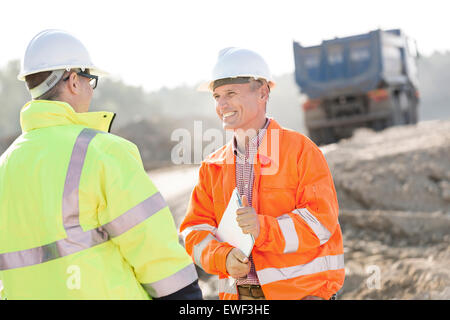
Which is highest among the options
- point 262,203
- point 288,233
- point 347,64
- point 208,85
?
point 347,64

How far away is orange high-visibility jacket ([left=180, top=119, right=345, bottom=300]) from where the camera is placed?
234cm

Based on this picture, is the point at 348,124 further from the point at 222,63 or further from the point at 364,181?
the point at 222,63

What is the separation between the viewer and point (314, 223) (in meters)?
2.34

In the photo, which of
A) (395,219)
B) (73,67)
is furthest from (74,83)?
(395,219)

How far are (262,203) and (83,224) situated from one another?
3.07 ft

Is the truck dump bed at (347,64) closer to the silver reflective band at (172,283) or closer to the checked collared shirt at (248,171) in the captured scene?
the checked collared shirt at (248,171)

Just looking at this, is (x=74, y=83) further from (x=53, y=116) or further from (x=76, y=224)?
(x=76, y=224)

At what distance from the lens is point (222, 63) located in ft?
8.71

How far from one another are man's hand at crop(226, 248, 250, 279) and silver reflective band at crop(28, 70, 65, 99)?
3.37 ft

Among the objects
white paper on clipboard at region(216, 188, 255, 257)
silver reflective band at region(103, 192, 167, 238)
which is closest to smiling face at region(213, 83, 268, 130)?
white paper on clipboard at region(216, 188, 255, 257)

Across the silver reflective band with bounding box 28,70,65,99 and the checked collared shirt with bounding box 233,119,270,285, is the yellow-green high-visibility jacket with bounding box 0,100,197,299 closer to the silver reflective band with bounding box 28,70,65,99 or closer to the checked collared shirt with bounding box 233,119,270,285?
the silver reflective band with bounding box 28,70,65,99

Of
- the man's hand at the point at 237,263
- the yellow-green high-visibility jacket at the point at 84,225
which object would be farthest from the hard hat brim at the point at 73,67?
the man's hand at the point at 237,263

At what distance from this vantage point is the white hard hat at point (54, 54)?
207 cm

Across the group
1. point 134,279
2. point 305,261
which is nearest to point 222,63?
point 305,261
